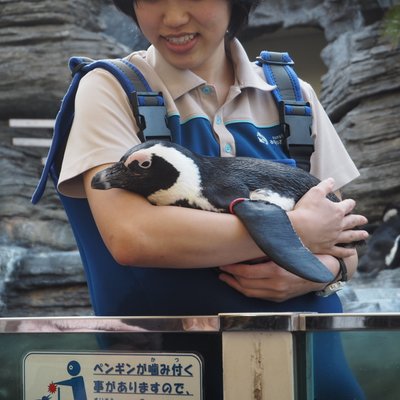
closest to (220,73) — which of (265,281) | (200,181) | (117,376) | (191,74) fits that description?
(191,74)

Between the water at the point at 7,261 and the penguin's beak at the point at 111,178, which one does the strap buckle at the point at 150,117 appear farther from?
the water at the point at 7,261

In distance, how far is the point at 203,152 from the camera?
126cm

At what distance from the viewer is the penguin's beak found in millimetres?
1116

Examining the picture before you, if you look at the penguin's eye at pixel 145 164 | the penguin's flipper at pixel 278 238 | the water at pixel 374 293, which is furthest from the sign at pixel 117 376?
the water at pixel 374 293

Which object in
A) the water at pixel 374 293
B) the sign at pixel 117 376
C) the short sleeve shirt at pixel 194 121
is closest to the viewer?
the sign at pixel 117 376

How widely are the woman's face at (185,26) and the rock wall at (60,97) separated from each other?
4.32 metres

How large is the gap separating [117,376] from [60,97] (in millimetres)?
6014

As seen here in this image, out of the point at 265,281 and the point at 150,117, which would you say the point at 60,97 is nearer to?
the point at 150,117

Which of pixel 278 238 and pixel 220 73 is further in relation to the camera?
pixel 220 73

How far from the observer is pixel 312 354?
2.93ft

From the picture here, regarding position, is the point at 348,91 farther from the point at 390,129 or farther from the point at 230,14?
the point at 230,14

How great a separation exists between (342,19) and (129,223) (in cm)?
642

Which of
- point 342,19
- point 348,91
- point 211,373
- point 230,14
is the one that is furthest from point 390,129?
point 211,373

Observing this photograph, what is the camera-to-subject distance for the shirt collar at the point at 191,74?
1.29 meters
